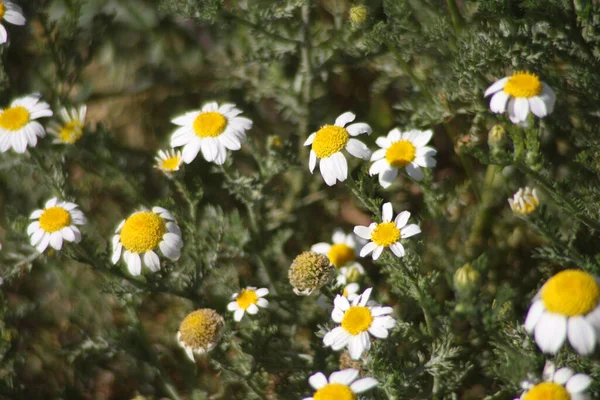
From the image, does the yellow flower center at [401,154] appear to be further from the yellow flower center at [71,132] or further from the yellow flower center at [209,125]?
the yellow flower center at [71,132]

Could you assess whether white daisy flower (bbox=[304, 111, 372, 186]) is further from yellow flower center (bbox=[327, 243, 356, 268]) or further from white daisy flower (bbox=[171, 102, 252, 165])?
yellow flower center (bbox=[327, 243, 356, 268])

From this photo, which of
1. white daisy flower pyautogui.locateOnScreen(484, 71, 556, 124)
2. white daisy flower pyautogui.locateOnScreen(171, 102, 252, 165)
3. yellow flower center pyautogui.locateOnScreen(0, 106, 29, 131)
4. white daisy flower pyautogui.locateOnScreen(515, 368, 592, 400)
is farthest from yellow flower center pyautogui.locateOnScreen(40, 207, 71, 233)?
white daisy flower pyautogui.locateOnScreen(515, 368, 592, 400)

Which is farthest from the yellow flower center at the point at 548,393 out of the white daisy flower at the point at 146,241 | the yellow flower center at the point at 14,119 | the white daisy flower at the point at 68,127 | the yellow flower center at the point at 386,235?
the white daisy flower at the point at 68,127

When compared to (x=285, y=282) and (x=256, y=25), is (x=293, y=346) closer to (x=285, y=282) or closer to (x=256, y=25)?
(x=285, y=282)

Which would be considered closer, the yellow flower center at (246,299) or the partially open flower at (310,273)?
the partially open flower at (310,273)

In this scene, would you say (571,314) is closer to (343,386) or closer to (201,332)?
(343,386)
